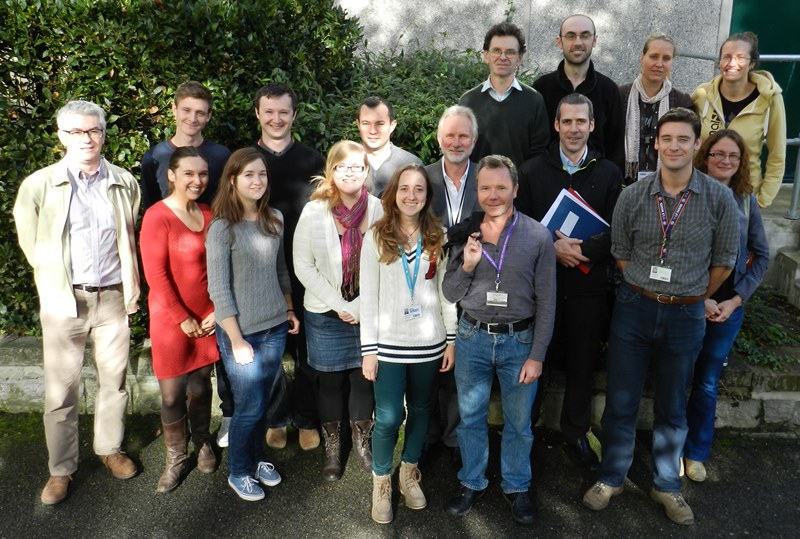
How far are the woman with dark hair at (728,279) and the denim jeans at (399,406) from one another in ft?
5.44

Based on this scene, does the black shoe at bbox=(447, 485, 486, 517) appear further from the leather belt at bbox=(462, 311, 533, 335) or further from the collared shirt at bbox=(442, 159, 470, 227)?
the collared shirt at bbox=(442, 159, 470, 227)

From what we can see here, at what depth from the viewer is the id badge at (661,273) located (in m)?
3.58

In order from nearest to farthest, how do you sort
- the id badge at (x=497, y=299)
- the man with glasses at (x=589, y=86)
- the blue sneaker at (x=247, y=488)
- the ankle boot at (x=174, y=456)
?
the id badge at (x=497, y=299), the blue sneaker at (x=247, y=488), the ankle boot at (x=174, y=456), the man with glasses at (x=589, y=86)

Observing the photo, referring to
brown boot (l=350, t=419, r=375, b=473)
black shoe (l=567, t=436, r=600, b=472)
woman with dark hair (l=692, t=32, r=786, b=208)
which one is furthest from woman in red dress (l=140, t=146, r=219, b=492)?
woman with dark hair (l=692, t=32, r=786, b=208)

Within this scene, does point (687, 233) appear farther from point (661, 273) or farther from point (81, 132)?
point (81, 132)

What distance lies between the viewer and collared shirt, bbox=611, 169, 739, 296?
11.6 feet

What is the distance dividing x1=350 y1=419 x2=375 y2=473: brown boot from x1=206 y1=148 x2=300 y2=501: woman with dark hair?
623 mm

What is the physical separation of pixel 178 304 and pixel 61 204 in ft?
2.80

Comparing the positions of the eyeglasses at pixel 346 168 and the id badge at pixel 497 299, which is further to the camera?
the eyeglasses at pixel 346 168

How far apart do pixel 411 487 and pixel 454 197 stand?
1771mm

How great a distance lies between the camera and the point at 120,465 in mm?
4188

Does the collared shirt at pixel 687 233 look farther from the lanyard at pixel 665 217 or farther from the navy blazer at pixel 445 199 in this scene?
the navy blazer at pixel 445 199

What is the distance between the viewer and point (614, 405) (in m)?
3.92

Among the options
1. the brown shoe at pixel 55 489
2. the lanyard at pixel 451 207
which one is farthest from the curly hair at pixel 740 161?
the brown shoe at pixel 55 489
